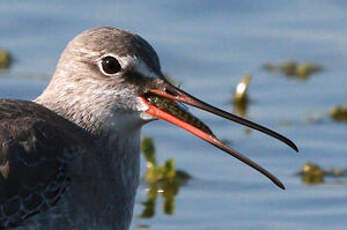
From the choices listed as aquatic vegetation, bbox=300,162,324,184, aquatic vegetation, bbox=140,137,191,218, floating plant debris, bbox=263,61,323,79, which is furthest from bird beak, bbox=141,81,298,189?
floating plant debris, bbox=263,61,323,79

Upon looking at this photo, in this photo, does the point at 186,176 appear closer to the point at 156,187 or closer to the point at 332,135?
the point at 156,187

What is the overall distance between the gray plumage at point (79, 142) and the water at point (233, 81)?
4.62ft

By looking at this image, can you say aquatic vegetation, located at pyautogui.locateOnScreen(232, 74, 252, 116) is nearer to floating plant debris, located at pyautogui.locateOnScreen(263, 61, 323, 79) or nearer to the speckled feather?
floating plant debris, located at pyautogui.locateOnScreen(263, 61, 323, 79)

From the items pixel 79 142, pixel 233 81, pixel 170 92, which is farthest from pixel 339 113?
pixel 79 142

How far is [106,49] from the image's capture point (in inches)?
379

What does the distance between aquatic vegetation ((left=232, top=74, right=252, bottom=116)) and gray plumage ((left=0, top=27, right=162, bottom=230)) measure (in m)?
3.11

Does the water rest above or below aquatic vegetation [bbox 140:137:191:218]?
above

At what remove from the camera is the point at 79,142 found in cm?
956

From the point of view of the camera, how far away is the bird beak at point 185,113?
945 centimetres

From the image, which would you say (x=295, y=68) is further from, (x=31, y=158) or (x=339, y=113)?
(x=31, y=158)

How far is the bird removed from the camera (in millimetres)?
9188

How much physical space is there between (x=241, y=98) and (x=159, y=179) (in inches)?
65.6

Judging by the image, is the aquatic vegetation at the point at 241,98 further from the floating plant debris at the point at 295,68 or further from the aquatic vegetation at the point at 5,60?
the aquatic vegetation at the point at 5,60

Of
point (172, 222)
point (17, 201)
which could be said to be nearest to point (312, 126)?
point (172, 222)
